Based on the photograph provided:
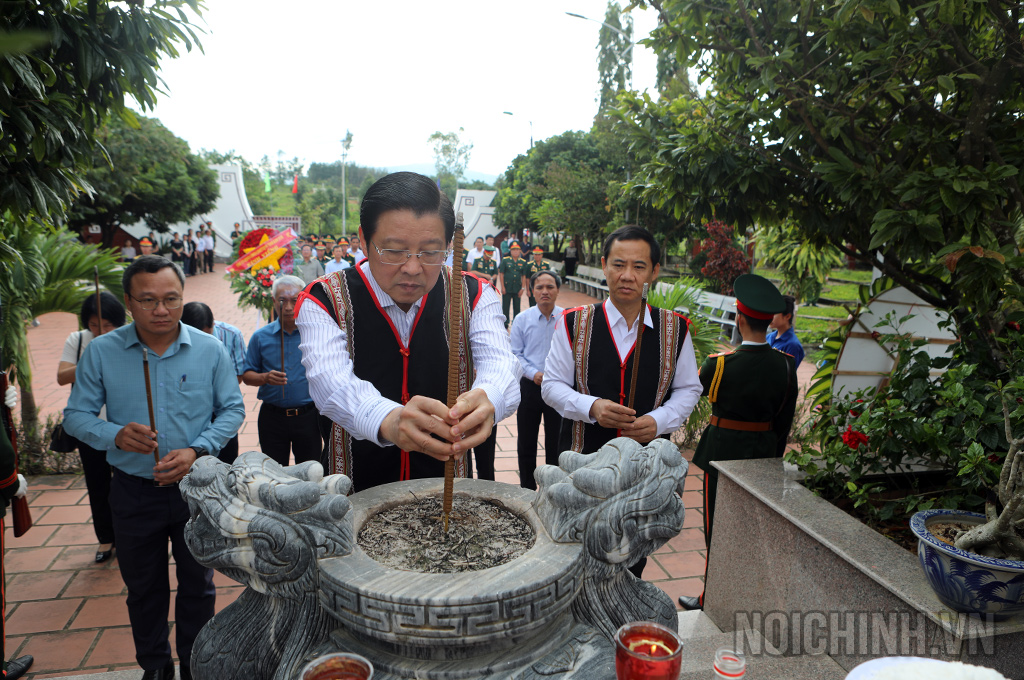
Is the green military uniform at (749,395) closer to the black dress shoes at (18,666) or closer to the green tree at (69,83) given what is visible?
the green tree at (69,83)

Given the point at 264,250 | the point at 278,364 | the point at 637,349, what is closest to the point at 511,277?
the point at 264,250

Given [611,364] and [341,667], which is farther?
[611,364]

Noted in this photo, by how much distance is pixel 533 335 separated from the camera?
16.3 ft

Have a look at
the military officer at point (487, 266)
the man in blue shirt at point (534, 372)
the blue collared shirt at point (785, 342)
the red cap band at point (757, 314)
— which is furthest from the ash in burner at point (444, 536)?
the military officer at point (487, 266)

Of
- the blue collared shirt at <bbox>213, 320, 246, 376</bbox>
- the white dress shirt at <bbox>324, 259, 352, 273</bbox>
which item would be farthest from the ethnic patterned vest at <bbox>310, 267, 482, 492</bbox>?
the white dress shirt at <bbox>324, 259, 352, 273</bbox>

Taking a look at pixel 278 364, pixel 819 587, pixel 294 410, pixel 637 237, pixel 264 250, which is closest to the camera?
pixel 819 587

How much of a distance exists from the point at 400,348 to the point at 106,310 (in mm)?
2626

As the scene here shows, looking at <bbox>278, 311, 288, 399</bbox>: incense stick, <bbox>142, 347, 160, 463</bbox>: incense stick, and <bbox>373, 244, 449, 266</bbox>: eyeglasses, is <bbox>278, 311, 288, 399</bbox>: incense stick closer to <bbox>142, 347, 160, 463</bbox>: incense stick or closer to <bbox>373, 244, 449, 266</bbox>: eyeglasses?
<bbox>142, 347, 160, 463</bbox>: incense stick

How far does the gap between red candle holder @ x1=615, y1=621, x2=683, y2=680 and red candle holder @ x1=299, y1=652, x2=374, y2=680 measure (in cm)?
55

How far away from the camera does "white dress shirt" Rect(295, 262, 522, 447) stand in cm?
179

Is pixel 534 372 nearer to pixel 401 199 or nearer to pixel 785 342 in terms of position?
pixel 785 342

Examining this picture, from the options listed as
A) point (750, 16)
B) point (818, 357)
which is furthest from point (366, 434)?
point (818, 357)

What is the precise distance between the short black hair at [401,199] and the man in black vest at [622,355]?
1284mm

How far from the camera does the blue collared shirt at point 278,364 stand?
12.9ft
